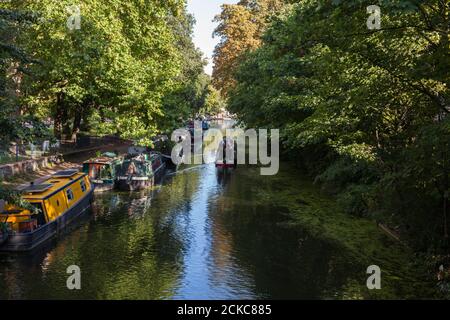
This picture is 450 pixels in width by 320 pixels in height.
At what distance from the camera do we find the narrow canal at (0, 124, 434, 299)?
14727 millimetres

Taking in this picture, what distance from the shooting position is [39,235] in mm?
18375

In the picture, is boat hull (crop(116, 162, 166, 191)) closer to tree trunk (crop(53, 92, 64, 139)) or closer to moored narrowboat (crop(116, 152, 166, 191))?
moored narrowboat (crop(116, 152, 166, 191))

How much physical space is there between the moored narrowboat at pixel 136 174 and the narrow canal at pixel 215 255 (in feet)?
9.25

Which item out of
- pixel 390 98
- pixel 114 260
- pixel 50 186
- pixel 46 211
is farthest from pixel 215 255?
pixel 390 98

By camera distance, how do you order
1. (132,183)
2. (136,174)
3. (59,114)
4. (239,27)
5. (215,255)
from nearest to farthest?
(215,255), (132,183), (136,174), (59,114), (239,27)

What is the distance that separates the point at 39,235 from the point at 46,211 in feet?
4.13

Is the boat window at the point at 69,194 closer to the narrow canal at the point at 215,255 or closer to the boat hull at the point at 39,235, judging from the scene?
the boat hull at the point at 39,235

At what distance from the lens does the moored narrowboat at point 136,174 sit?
31359 millimetres

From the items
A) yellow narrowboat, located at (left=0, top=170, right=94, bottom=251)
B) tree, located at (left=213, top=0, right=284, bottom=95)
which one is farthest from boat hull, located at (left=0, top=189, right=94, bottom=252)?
tree, located at (left=213, top=0, right=284, bottom=95)

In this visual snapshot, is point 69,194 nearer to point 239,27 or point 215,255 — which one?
point 215,255

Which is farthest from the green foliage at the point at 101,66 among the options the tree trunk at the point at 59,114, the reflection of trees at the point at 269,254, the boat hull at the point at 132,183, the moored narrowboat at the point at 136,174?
the reflection of trees at the point at 269,254
